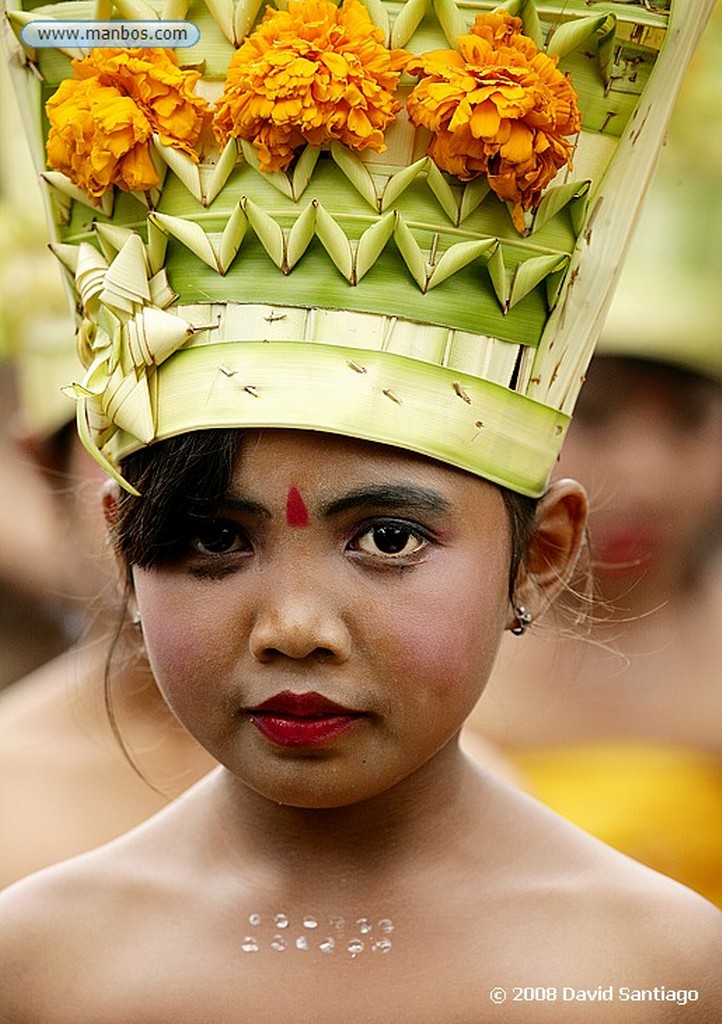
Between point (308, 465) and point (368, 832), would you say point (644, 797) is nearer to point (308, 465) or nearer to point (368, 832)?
point (368, 832)

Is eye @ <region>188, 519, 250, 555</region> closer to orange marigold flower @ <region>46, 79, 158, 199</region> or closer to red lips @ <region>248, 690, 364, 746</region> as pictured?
red lips @ <region>248, 690, 364, 746</region>

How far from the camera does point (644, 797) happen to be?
3.90 m

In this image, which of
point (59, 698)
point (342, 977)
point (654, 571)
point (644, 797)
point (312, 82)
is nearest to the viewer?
point (312, 82)

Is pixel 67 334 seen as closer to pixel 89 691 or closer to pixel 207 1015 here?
pixel 89 691

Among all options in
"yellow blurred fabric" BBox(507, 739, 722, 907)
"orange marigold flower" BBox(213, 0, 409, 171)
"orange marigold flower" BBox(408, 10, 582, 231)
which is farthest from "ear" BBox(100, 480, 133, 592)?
"yellow blurred fabric" BBox(507, 739, 722, 907)

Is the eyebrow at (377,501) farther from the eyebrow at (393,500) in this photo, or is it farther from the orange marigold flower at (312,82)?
the orange marigold flower at (312,82)

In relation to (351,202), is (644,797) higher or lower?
lower

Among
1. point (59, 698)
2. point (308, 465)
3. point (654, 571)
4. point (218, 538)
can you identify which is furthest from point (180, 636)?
point (654, 571)

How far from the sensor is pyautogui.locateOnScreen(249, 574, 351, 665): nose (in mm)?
1703

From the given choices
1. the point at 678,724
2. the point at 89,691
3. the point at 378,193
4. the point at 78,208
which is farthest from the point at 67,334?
the point at 678,724

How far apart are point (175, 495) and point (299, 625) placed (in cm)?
22

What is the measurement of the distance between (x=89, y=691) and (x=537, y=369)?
1.85 m

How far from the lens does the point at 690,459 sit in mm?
4023

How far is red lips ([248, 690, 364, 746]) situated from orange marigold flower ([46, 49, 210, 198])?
0.60m
